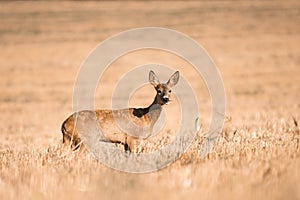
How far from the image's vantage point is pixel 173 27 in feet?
161

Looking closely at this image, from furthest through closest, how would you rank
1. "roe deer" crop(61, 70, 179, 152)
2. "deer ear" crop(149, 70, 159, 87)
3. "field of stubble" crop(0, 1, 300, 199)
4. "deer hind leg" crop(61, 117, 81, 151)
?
"deer ear" crop(149, 70, 159, 87) < "deer hind leg" crop(61, 117, 81, 151) < "roe deer" crop(61, 70, 179, 152) < "field of stubble" crop(0, 1, 300, 199)

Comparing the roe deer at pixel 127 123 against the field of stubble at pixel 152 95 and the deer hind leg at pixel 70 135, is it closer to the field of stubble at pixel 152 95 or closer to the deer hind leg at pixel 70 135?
the deer hind leg at pixel 70 135

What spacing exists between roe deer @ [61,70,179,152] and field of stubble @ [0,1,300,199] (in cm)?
32

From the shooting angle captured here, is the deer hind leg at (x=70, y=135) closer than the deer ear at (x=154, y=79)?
Yes

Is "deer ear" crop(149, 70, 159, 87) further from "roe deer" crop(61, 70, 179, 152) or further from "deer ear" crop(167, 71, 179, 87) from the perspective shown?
"deer ear" crop(167, 71, 179, 87)

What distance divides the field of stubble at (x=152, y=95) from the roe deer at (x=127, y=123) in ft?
1.06

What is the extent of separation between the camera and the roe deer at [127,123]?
401 inches

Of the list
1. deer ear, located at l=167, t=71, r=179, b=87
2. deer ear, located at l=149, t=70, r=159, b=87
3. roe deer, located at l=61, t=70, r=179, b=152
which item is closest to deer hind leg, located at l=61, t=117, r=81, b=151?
roe deer, located at l=61, t=70, r=179, b=152

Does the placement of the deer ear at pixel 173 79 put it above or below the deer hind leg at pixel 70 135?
above

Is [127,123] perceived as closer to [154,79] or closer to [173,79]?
[154,79]

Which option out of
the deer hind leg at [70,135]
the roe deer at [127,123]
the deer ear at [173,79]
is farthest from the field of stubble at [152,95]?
the deer ear at [173,79]

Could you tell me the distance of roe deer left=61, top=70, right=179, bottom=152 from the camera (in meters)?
10.2

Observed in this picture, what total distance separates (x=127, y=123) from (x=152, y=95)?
694 inches

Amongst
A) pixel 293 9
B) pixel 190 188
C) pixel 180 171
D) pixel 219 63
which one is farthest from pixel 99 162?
pixel 293 9
